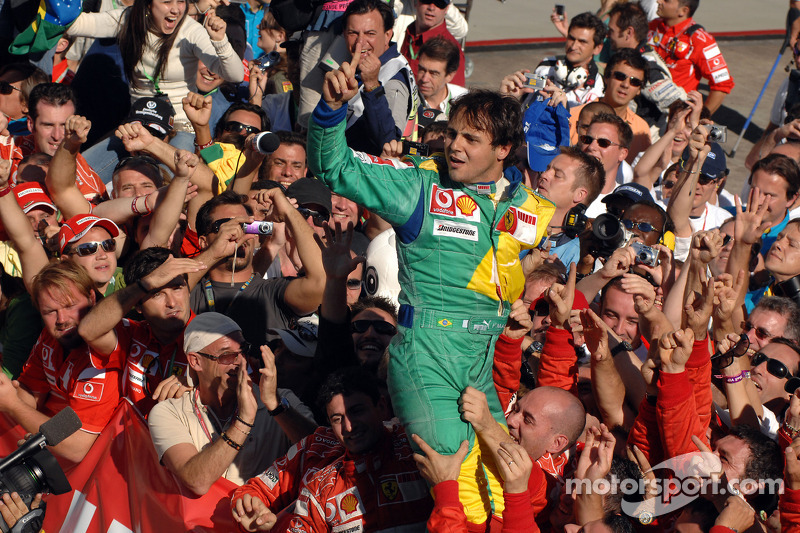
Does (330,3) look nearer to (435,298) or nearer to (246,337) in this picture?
(246,337)

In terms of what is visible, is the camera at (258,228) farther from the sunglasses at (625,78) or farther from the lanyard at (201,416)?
the sunglasses at (625,78)

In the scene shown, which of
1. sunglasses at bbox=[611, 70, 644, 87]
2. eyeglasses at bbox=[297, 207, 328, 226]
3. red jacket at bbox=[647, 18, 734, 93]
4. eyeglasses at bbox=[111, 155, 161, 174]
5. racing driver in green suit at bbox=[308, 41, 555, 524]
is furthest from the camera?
red jacket at bbox=[647, 18, 734, 93]

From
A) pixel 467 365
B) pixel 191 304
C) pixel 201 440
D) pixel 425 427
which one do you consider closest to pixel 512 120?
pixel 467 365

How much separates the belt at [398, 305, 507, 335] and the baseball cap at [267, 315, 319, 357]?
1501 millimetres

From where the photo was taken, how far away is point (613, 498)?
3.72m

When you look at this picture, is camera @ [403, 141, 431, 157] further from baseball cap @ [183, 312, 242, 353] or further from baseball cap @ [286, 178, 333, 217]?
baseball cap @ [183, 312, 242, 353]

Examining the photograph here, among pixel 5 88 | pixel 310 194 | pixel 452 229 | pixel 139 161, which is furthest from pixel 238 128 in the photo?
pixel 452 229

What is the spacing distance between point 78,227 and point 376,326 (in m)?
1.89

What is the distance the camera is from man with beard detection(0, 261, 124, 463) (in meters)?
4.39

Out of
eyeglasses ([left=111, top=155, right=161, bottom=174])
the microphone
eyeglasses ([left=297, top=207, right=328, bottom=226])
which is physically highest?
the microphone

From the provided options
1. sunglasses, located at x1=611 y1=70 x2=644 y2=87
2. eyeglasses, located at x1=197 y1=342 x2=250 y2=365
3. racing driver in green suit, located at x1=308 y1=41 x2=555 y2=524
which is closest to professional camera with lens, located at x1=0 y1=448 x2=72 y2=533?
eyeglasses, located at x1=197 y1=342 x2=250 y2=365

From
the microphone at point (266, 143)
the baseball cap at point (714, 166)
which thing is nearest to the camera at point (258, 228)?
the microphone at point (266, 143)

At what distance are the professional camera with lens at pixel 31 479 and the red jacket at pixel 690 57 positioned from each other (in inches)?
296

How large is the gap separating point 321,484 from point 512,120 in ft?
6.04
